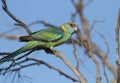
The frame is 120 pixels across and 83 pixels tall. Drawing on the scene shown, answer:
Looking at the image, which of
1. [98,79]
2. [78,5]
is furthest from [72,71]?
[78,5]

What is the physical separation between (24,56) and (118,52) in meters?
0.67

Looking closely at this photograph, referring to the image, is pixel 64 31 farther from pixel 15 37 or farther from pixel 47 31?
pixel 15 37

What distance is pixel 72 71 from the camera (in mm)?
2422

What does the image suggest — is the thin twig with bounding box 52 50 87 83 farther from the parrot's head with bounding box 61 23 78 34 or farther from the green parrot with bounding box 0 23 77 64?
the parrot's head with bounding box 61 23 78 34

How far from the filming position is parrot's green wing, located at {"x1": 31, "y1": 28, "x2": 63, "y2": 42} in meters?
3.11

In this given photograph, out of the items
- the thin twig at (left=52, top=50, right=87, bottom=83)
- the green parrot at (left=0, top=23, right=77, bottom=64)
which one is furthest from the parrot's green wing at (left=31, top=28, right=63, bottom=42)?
the thin twig at (left=52, top=50, right=87, bottom=83)

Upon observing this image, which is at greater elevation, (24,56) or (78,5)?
(24,56)

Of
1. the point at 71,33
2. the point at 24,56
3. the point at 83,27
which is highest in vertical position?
the point at 24,56

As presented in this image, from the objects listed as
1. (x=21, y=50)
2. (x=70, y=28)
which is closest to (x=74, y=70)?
(x=21, y=50)

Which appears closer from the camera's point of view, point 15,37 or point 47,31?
point 47,31

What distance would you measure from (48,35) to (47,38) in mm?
32

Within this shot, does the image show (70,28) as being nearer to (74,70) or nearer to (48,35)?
(48,35)

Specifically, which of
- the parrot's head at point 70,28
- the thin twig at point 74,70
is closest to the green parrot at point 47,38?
the parrot's head at point 70,28

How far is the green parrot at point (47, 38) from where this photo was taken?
2881 mm
